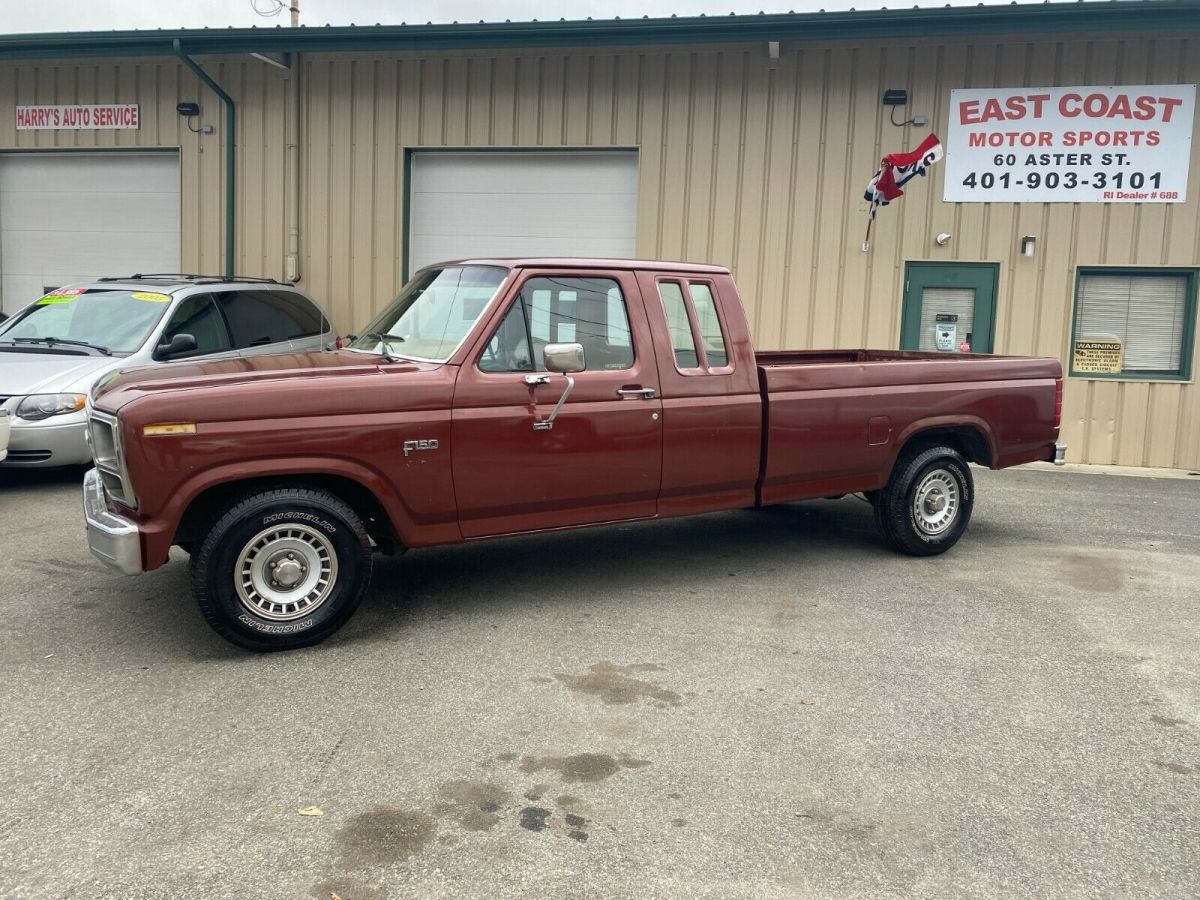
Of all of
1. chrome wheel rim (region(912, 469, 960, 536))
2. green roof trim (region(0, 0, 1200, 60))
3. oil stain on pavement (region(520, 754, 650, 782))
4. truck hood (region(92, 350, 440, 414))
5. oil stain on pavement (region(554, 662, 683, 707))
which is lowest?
oil stain on pavement (region(520, 754, 650, 782))

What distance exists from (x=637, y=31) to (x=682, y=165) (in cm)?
158

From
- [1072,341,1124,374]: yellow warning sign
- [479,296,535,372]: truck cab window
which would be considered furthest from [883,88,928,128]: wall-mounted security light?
[479,296,535,372]: truck cab window

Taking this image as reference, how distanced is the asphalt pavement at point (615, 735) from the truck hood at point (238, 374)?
126cm

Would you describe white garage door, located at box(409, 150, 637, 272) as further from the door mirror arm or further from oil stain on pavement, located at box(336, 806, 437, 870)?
oil stain on pavement, located at box(336, 806, 437, 870)

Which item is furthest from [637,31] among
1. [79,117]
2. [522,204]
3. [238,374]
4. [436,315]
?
[238,374]

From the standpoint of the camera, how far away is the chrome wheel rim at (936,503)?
22.7ft

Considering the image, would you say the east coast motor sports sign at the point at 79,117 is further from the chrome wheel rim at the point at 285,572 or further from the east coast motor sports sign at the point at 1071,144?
the chrome wheel rim at the point at 285,572

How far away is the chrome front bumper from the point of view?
4.59m

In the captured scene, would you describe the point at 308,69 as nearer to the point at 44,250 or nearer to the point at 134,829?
the point at 44,250

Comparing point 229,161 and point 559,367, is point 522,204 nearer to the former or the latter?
point 229,161

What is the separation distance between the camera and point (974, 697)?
452 centimetres

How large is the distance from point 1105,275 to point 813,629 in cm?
809

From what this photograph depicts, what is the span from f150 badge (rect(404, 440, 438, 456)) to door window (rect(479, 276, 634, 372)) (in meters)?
0.50

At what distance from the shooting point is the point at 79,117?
13398mm
